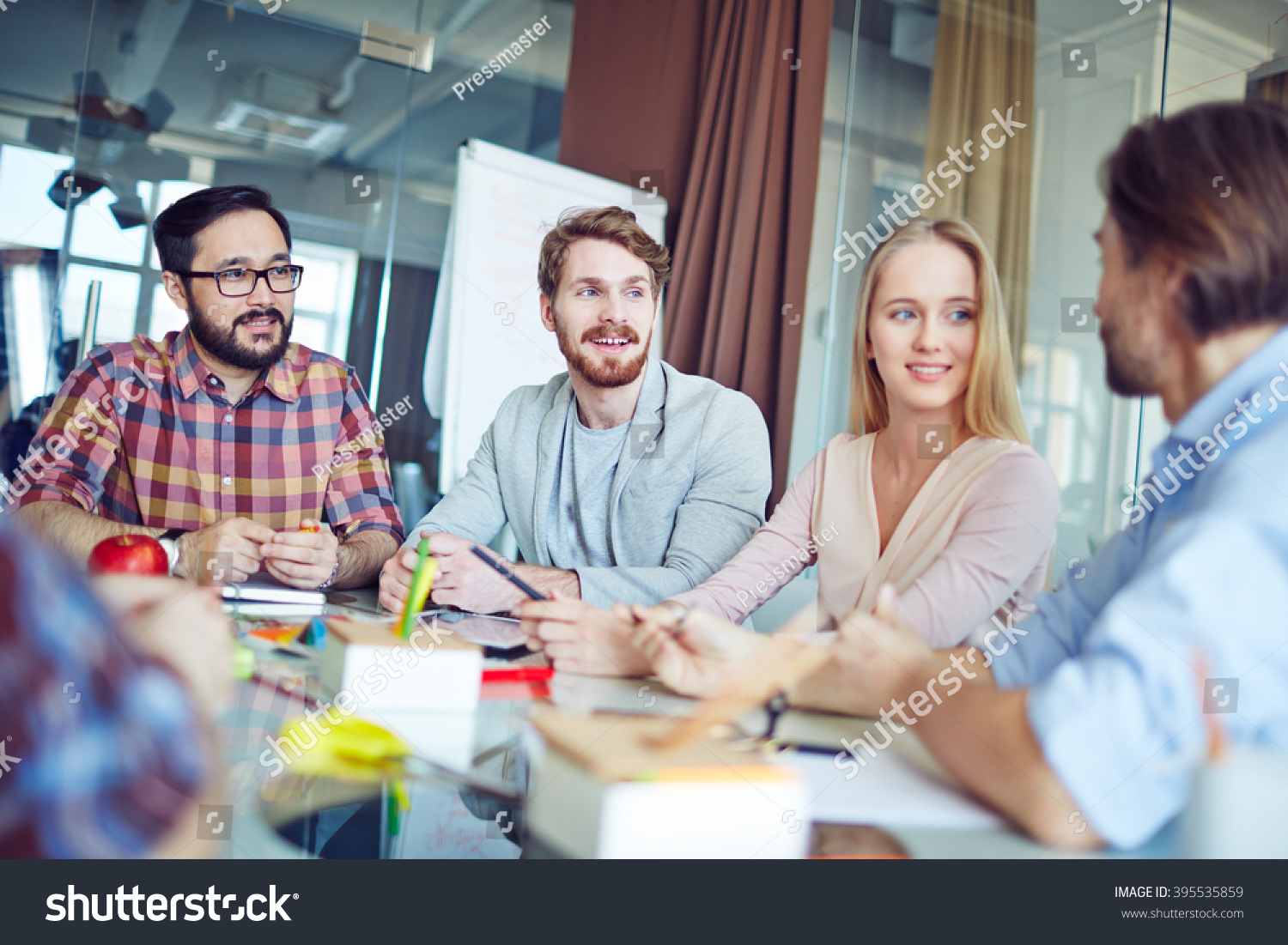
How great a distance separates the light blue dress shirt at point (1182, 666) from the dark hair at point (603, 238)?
1544 millimetres

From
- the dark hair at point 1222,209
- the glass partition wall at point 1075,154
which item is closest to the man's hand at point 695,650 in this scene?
the dark hair at point 1222,209

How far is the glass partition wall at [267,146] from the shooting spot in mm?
3420

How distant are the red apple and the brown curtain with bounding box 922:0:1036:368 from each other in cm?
262

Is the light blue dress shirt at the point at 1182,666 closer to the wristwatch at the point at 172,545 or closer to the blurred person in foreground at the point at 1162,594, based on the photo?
the blurred person in foreground at the point at 1162,594

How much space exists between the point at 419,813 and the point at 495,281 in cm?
294

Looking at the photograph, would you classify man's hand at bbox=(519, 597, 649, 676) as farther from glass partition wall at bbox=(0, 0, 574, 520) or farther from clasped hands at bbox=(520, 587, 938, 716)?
glass partition wall at bbox=(0, 0, 574, 520)

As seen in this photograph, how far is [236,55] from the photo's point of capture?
12.8 ft

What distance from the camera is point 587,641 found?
1.06m

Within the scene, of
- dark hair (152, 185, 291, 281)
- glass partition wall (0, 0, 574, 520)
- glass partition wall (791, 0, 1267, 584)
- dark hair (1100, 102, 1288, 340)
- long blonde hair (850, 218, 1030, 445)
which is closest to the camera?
dark hair (1100, 102, 1288, 340)

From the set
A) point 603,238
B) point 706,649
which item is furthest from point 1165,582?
point 603,238

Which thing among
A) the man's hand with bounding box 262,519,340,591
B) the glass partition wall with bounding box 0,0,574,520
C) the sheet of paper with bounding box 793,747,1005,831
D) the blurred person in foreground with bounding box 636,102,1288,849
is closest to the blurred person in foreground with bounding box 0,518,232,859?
the sheet of paper with bounding box 793,747,1005,831

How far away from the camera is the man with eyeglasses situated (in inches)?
75.5
